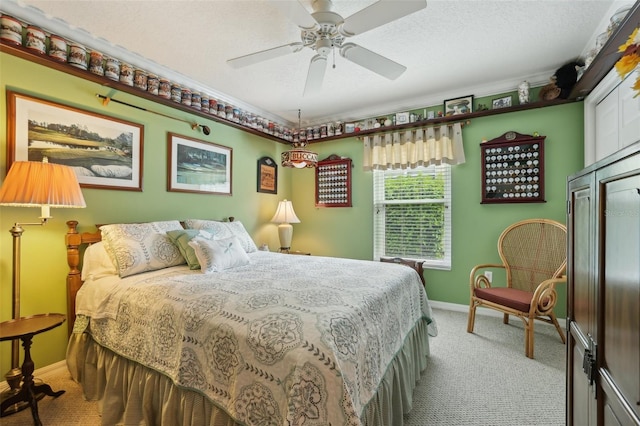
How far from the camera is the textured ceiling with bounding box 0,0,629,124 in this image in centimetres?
198

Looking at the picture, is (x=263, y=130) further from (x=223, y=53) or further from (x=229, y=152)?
(x=223, y=53)

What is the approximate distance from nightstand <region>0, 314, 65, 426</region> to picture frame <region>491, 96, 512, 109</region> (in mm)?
4333

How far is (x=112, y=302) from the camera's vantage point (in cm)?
179

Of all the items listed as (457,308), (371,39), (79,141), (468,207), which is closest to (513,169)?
(468,207)

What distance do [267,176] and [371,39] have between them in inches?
94.0

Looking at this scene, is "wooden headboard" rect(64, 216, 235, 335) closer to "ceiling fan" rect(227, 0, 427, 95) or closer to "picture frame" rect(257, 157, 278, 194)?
"ceiling fan" rect(227, 0, 427, 95)

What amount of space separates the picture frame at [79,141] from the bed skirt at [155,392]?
1.30 m

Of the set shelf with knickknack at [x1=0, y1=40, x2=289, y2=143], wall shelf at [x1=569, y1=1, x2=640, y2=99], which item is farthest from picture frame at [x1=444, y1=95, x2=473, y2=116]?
shelf with knickknack at [x1=0, y1=40, x2=289, y2=143]

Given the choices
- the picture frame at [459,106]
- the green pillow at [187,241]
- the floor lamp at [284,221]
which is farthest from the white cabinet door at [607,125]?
the green pillow at [187,241]

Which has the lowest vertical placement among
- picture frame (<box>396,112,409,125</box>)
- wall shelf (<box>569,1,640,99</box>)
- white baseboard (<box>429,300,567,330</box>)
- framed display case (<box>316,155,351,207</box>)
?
white baseboard (<box>429,300,567,330</box>)

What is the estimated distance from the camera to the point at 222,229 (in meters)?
2.95

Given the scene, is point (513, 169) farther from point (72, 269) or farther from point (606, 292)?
point (72, 269)

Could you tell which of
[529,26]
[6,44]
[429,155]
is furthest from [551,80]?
[6,44]

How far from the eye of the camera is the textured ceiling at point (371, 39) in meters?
1.98
